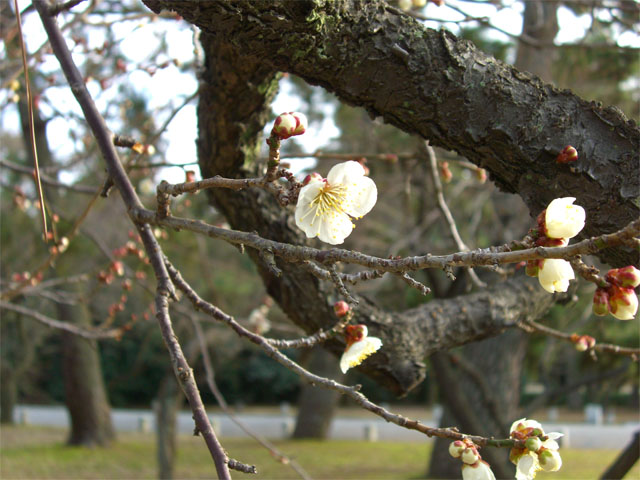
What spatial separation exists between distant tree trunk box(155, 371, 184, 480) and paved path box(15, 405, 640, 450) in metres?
5.74

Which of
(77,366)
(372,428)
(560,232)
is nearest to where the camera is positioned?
(560,232)

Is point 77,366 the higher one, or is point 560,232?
point 560,232

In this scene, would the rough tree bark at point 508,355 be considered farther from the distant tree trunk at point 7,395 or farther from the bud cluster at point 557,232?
the distant tree trunk at point 7,395

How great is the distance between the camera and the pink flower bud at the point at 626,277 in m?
1.01

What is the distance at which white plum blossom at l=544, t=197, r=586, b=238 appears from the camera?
0.98 metres

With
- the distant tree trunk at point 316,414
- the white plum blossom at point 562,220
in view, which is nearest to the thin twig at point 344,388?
the white plum blossom at point 562,220

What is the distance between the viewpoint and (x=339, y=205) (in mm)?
1194

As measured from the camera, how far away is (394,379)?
6.02 ft

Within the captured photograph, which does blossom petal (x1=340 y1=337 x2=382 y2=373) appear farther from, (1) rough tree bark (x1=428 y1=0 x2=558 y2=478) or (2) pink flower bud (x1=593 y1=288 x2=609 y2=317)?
(1) rough tree bark (x1=428 y1=0 x2=558 y2=478)

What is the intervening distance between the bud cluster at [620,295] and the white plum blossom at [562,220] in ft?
0.41

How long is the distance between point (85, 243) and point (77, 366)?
7.94ft

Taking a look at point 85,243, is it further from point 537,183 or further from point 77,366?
point 537,183

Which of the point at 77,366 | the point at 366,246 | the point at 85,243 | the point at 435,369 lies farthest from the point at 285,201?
the point at 85,243

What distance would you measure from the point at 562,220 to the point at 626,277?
158mm
